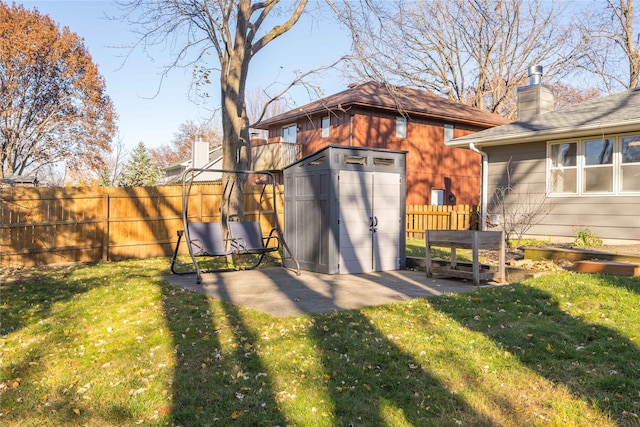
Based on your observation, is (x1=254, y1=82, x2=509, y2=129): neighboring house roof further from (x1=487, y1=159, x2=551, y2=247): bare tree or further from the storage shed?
the storage shed

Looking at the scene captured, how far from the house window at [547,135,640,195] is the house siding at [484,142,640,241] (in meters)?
0.22

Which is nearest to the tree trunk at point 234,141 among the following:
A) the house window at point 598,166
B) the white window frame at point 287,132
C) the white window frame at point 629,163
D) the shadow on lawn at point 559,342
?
the shadow on lawn at point 559,342

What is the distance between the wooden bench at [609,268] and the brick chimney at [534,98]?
10.5 m

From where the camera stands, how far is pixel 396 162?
9.81 metres

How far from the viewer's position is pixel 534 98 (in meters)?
17.1

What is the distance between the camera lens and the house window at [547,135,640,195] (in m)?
12.2

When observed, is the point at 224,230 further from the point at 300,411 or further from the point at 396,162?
the point at 300,411

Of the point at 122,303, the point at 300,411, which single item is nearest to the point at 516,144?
the point at 122,303

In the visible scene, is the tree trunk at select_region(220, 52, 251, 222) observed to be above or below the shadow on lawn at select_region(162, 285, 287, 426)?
above

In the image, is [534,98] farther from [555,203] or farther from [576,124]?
[555,203]

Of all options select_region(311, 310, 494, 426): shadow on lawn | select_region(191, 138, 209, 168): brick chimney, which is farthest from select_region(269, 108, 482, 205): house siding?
select_region(311, 310, 494, 426): shadow on lawn

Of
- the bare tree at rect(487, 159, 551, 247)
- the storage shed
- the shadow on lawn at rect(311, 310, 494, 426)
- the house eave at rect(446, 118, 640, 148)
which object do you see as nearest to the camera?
the shadow on lawn at rect(311, 310, 494, 426)

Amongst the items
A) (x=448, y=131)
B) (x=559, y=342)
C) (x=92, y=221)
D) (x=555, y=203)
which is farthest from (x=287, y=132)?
(x=559, y=342)

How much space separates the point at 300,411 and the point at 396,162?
6890 mm
